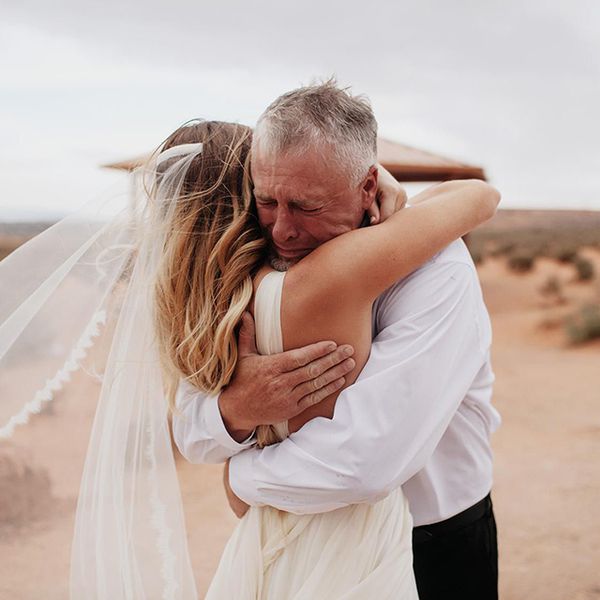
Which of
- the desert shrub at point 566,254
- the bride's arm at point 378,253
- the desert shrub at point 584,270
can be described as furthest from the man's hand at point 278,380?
the desert shrub at point 566,254

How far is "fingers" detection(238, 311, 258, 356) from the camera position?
176cm

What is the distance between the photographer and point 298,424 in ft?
6.01

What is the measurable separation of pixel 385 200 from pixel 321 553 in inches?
35.7

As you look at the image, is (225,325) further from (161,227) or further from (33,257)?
(33,257)

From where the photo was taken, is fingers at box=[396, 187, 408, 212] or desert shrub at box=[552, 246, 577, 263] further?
desert shrub at box=[552, 246, 577, 263]

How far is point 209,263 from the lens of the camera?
1.78m

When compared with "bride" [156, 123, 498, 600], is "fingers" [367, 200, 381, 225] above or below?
above

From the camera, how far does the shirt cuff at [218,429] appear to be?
6.18 feet

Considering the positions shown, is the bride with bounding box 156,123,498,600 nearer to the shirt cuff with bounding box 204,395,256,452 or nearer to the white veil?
the shirt cuff with bounding box 204,395,256,452

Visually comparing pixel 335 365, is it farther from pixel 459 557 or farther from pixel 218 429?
pixel 459 557

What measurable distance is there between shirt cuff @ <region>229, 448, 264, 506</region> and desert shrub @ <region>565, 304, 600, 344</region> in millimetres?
12600

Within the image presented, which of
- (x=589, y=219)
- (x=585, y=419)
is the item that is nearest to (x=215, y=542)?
(x=585, y=419)

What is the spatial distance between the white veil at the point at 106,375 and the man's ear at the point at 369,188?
665mm

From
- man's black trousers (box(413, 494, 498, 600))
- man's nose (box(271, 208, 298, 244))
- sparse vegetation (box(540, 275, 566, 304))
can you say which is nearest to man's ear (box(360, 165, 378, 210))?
man's nose (box(271, 208, 298, 244))
